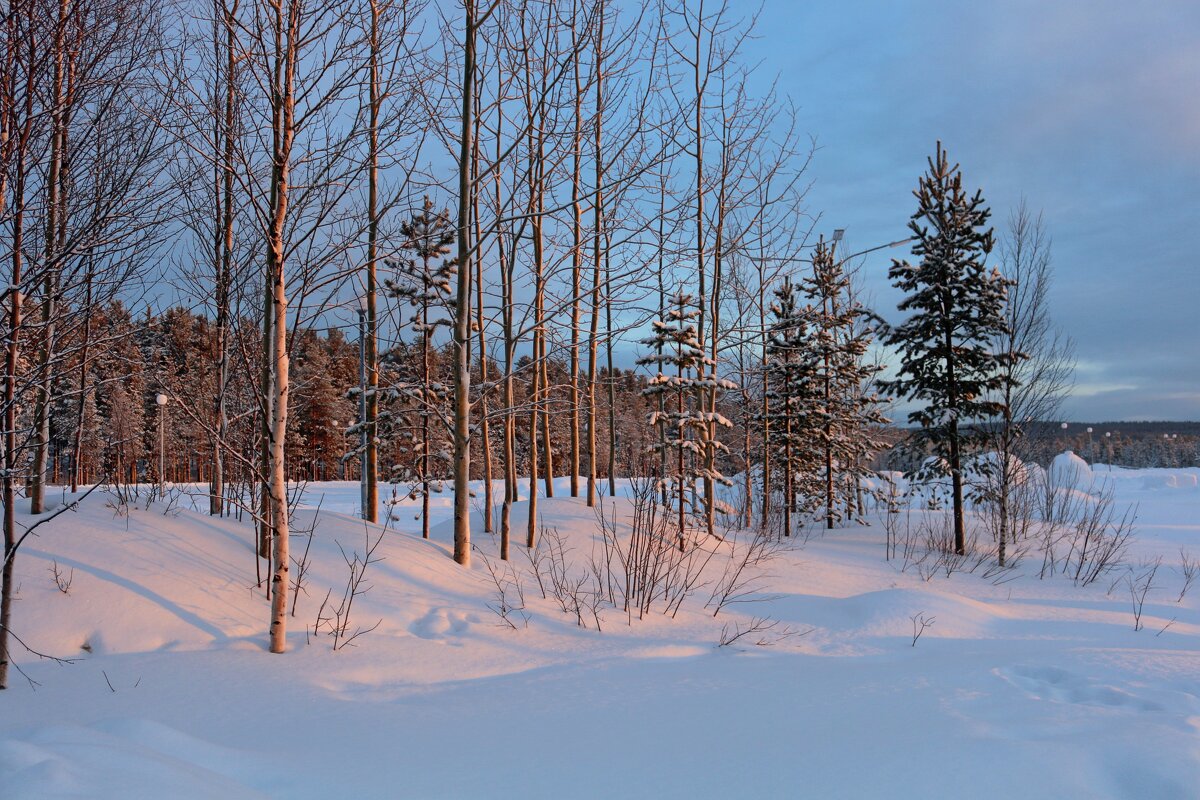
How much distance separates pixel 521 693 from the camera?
441cm

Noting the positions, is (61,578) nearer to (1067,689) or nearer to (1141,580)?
(1067,689)

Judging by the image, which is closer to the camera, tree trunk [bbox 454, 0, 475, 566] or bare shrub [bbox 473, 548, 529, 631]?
bare shrub [bbox 473, 548, 529, 631]

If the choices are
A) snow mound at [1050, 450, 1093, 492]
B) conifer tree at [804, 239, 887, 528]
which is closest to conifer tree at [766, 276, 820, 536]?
conifer tree at [804, 239, 887, 528]

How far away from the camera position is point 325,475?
5119 cm

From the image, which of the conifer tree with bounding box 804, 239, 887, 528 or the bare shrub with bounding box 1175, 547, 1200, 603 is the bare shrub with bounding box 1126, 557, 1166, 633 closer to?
the bare shrub with bounding box 1175, 547, 1200, 603

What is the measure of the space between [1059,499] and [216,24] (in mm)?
23621

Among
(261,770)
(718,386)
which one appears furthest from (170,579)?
(718,386)

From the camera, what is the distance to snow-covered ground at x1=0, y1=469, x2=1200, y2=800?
9.48 feet

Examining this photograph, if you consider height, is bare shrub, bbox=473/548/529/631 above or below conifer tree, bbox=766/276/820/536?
below

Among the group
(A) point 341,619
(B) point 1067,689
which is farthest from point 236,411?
(B) point 1067,689

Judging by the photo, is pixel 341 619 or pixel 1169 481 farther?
pixel 1169 481

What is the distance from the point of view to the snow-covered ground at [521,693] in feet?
9.48

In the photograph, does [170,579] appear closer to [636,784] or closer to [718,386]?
[636,784]

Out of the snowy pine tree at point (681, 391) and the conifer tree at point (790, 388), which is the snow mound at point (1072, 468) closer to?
the conifer tree at point (790, 388)
